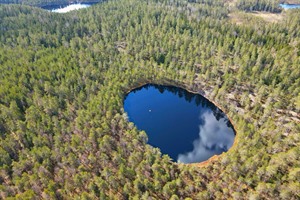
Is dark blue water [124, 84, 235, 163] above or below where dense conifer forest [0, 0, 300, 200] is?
below

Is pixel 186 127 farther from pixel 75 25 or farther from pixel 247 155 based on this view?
pixel 75 25

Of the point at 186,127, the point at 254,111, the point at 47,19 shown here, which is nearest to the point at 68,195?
the point at 186,127

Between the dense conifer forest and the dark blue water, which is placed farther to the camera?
the dark blue water

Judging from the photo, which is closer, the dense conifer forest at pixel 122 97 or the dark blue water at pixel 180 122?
the dense conifer forest at pixel 122 97

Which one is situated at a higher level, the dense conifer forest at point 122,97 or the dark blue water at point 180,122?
the dense conifer forest at point 122,97
